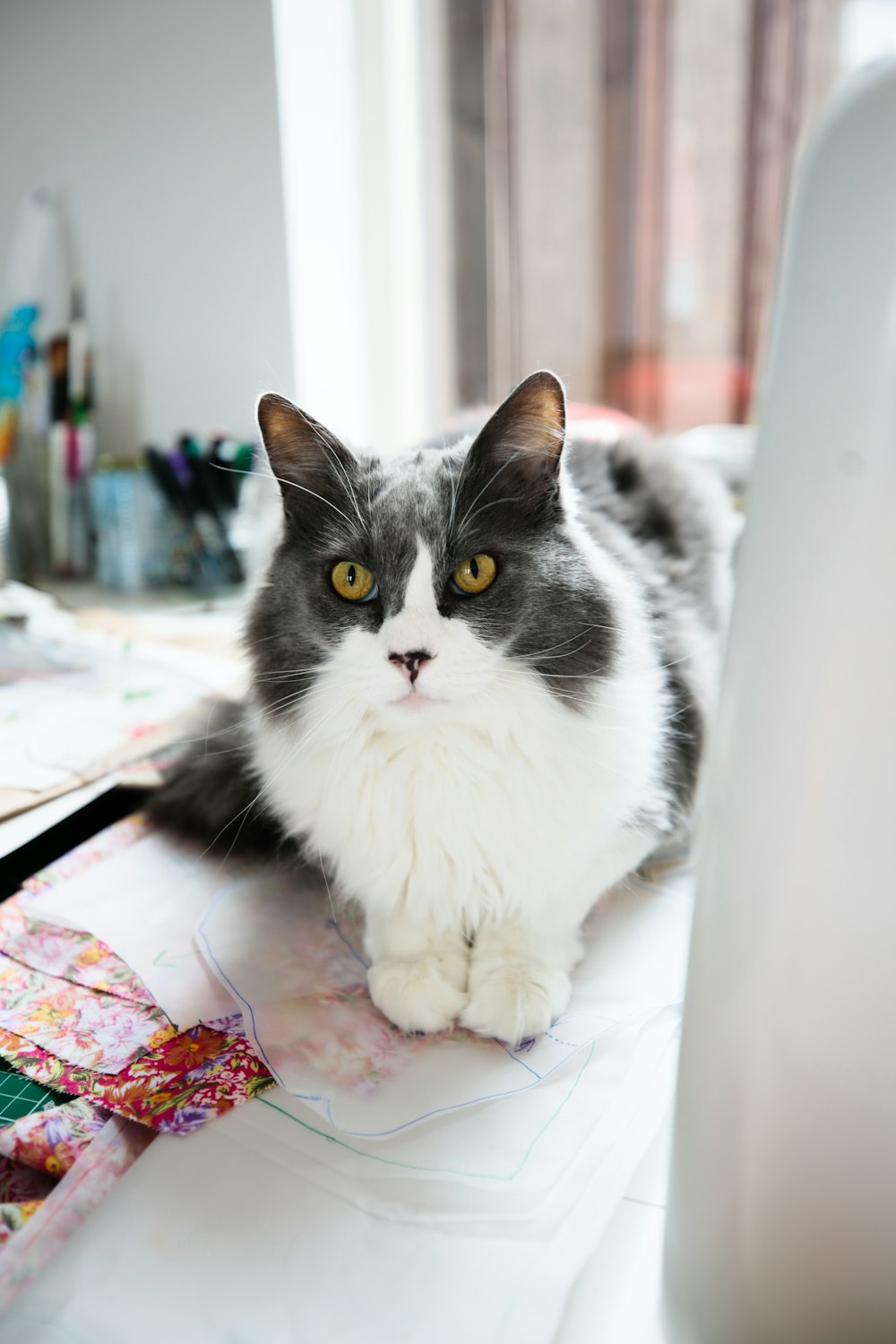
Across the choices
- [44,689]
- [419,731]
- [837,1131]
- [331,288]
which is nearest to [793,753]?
[837,1131]

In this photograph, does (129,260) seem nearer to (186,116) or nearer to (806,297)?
(186,116)

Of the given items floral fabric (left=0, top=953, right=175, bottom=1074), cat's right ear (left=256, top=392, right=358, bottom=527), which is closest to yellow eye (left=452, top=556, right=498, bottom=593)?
cat's right ear (left=256, top=392, right=358, bottom=527)

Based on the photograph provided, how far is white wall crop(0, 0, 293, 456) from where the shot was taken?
5.82 feet

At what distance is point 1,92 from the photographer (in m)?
1.84

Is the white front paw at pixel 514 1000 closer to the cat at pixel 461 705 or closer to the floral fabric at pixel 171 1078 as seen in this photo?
the cat at pixel 461 705

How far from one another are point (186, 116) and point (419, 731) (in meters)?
1.55

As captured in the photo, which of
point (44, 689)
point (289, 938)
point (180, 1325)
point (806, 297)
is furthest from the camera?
point (44, 689)

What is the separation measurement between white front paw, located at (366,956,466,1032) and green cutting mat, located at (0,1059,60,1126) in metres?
0.29

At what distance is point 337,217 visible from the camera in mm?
1986

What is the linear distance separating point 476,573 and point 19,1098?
59 cm

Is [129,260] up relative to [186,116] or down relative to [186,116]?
down

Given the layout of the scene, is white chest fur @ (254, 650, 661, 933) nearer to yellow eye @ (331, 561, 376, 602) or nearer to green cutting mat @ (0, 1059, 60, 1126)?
yellow eye @ (331, 561, 376, 602)

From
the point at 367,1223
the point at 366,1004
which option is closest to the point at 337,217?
the point at 366,1004

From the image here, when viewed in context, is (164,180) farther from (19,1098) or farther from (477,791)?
(19,1098)
